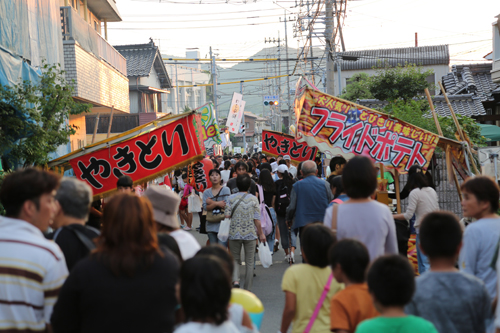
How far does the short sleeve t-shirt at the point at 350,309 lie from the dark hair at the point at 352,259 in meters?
0.10

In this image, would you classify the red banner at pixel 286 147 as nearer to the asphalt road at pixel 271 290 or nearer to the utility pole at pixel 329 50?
the utility pole at pixel 329 50

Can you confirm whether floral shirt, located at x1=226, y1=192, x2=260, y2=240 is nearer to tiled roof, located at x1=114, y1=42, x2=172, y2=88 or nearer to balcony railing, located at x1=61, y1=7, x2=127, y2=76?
balcony railing, located at x1=61, y1=7, x2=127, y2=76

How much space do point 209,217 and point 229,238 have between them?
700 millimetres

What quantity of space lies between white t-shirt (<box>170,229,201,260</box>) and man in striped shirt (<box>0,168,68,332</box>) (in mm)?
813

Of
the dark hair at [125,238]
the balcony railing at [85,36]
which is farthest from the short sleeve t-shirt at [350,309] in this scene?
the balcony railing at [85,36]

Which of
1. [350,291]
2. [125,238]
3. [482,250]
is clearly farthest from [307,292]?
[125,238]

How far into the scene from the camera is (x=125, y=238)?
2.70 m

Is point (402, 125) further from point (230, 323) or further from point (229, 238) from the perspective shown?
point (230, 323)

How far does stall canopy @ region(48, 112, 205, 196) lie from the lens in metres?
7.35

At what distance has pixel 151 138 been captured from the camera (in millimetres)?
7352

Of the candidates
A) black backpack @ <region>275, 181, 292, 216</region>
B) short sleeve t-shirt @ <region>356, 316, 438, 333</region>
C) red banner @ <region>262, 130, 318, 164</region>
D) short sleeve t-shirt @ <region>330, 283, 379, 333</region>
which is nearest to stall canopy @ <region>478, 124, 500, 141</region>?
red banner @ <region>262, 130, 318, 164</region>

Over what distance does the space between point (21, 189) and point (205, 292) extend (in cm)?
140

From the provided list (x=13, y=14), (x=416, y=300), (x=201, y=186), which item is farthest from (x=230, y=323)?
(x=13, y=14)

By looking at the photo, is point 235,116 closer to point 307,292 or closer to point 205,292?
point 307,292
